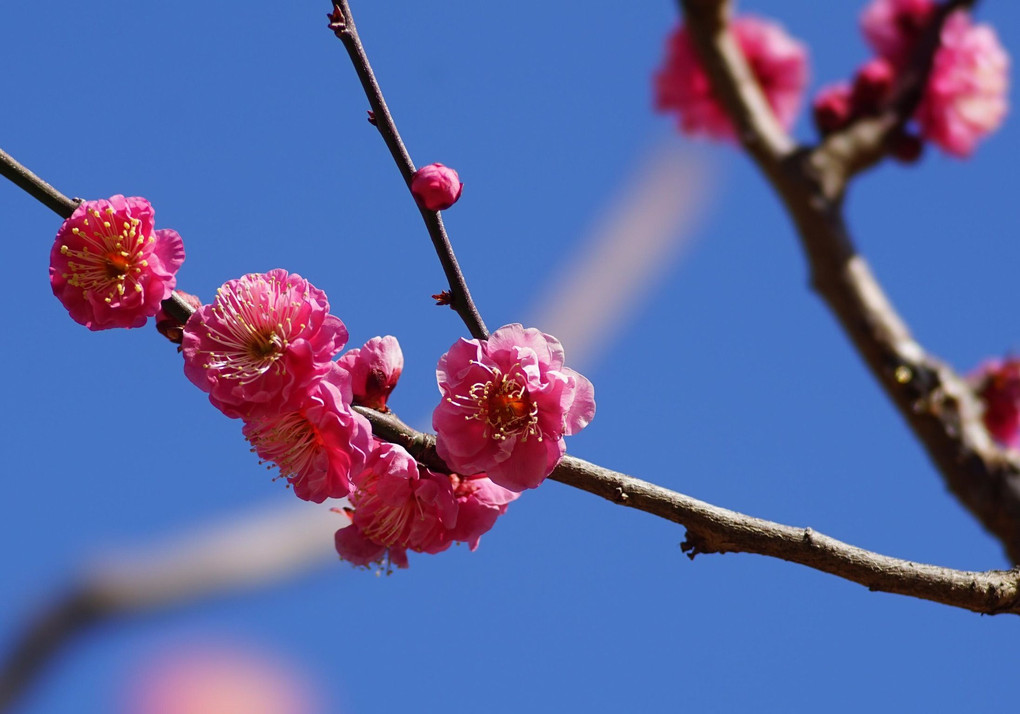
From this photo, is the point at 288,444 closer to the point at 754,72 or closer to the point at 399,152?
the point at 399,152

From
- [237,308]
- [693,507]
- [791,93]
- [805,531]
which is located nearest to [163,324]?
[237,308]

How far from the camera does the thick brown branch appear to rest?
1.40m

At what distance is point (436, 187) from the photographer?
1357mm

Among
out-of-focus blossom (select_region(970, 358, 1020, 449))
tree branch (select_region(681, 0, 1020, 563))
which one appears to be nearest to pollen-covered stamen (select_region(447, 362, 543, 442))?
tree branch (select_region(681, 0, 1020, 563))

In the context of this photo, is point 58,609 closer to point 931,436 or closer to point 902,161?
point 931,436

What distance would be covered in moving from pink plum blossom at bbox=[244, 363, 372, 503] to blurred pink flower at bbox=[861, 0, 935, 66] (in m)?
2.35

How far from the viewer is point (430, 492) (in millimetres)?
1479

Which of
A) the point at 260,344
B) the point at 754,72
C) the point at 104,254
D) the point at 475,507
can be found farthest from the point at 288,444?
the point at 754,72

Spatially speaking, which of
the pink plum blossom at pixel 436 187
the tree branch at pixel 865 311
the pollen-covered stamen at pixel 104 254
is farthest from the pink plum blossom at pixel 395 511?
the tree branch at pixel 865 311

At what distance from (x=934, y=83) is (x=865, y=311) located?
1199mm

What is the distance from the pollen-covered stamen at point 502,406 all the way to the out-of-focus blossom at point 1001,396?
6.27 ft

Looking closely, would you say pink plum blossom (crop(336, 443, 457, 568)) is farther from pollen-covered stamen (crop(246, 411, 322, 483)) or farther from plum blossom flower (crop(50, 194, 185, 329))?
plum blossom flower (crop(50, 194, 185, 329))

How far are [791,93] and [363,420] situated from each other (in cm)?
261

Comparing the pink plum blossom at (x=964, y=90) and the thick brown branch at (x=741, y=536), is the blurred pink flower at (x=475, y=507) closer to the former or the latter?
the thick brown branch at (x=741, y=536)
